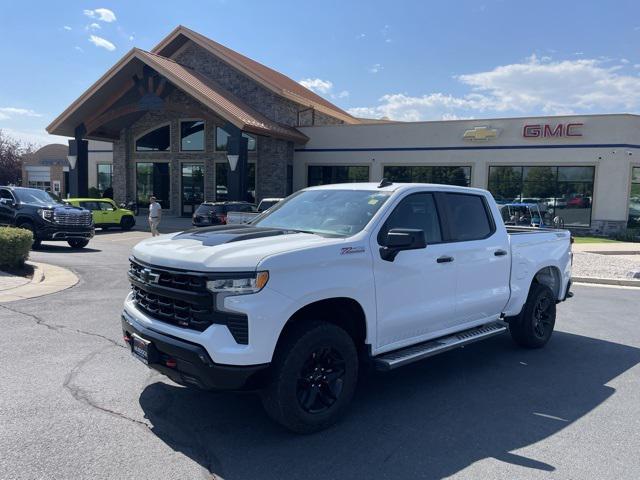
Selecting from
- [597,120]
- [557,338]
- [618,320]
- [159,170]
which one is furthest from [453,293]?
[159,170]

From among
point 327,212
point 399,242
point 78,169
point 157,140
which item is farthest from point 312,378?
point 157,140

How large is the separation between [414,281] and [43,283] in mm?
7945

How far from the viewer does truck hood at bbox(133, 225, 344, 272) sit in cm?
371

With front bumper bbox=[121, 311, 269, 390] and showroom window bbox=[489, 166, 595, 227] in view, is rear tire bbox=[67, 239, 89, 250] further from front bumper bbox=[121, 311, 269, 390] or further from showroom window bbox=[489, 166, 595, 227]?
showroom window bbox=[489, 166, 595, 227]

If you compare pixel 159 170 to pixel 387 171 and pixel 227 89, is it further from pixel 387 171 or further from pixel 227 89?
pixel 387 171

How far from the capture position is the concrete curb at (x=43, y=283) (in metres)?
8.76

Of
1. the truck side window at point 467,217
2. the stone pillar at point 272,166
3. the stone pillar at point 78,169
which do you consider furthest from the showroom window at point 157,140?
the truck side window at point 467,217

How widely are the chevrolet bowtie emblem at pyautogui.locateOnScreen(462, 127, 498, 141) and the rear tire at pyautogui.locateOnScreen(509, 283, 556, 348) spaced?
822 inches

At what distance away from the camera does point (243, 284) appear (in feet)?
12.0

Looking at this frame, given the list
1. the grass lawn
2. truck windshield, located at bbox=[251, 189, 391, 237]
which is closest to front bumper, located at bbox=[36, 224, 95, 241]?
truck windshield, located at bbox=[251, 189, 391, 237]

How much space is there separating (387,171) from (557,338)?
22.2m

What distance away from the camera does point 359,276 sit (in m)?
4.21

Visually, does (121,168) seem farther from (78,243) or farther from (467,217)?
(467,217)

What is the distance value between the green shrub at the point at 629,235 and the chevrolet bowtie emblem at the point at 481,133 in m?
7.22
